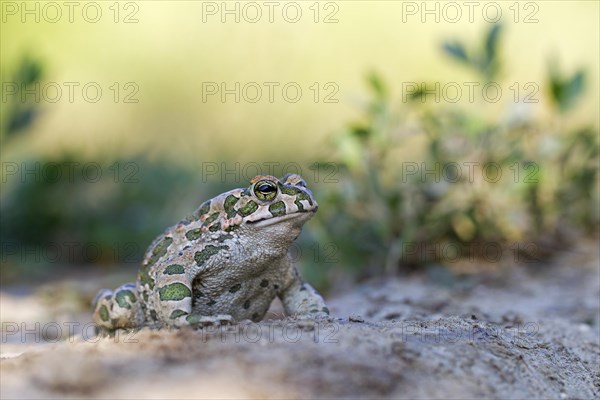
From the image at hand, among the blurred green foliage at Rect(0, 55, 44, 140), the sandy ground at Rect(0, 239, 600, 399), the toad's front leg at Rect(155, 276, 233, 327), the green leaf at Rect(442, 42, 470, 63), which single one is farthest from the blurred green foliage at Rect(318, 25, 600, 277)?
the blurred green foliage at Rect(0, 55, 44, 140)

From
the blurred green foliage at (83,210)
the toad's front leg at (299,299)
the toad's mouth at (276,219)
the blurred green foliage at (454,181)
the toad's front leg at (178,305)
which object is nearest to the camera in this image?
the toad's front leg at (178,305)

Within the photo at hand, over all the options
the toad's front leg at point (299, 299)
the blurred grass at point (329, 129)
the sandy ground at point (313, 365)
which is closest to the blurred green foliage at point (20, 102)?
the blurred grass at point (329, 129)

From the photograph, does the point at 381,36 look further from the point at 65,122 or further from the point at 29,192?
the point at 29,192

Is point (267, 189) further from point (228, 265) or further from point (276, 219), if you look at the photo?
point (228, 265)

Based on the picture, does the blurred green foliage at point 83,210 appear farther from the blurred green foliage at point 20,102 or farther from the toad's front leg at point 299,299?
the toad's front leg at point 299,299

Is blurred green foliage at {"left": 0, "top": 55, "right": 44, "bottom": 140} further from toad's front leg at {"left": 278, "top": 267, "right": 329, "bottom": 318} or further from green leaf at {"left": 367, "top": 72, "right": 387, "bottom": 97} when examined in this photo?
toad's front leg at {"left": 278, "top": 267, "right": 329, "bottom": 318}

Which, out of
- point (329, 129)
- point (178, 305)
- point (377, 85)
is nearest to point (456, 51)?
point (377, 85)
